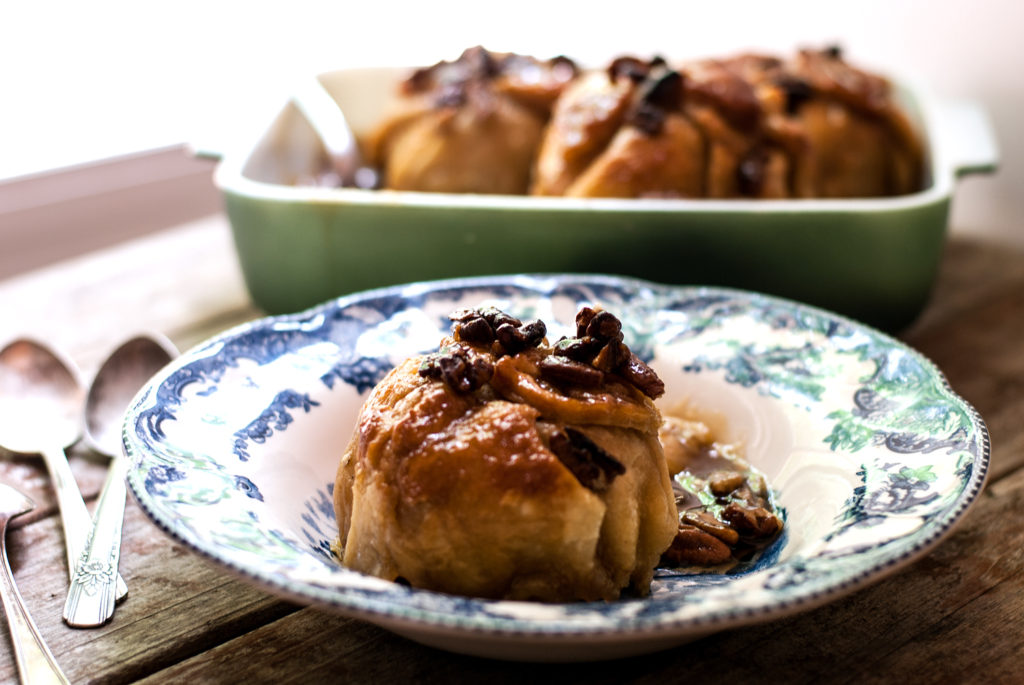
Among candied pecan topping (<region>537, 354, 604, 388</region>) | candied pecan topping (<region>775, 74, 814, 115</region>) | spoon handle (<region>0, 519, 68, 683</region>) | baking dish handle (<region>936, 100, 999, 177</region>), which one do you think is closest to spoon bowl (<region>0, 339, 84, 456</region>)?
spoon handle (<region>0, 519, 68, 683</region>)

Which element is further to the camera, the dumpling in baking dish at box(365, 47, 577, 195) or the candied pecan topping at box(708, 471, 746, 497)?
the dumpling in baking dish at box(365, 47, 577, 195)

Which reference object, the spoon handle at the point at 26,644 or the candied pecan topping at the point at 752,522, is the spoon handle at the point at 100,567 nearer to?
the spoon handle at the point at 26,644

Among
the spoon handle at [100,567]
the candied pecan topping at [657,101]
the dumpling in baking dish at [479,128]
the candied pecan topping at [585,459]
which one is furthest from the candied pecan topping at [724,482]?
the dumpling in baking dish at [479,128]

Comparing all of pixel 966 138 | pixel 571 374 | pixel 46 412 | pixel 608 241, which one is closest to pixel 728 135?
pixel 608 241

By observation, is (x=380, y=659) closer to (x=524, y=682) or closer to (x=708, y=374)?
Result: (x=524, y=682)

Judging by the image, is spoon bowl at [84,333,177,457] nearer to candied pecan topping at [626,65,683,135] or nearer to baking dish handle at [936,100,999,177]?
candied pecan topping at [626,65,683,135]

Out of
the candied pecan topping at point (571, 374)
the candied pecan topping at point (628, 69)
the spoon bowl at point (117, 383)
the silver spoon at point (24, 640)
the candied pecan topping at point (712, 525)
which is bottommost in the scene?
the spoon bowl at point (117, 383)

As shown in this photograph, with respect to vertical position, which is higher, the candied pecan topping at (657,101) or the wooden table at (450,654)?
the candied pecan topping at (657,101)

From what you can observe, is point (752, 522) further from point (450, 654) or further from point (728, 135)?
point (728, 135)
